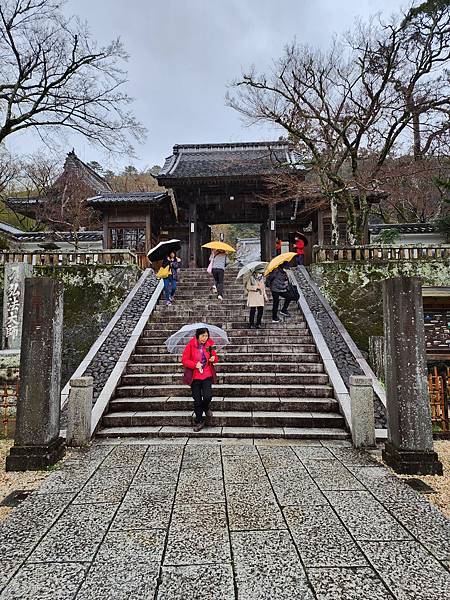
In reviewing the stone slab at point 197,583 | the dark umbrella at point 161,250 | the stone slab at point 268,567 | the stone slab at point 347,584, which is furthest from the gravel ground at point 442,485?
the dark umbrella at point 161,250

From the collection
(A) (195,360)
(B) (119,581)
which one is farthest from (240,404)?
(B) (119,581)

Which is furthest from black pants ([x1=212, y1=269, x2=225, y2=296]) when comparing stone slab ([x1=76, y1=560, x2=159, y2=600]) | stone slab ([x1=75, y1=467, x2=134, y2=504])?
stone slab ([x1=76, y1=560, x2=159, y2=600])

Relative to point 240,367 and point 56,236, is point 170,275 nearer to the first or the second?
point 240,367

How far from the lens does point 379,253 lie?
12.6 m

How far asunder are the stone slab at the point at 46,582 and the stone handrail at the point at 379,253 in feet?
37.1

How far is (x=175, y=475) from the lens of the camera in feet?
14.7

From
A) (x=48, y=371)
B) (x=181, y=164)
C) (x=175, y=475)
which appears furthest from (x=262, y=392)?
(x=181, y=164)

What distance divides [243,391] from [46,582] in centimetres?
466

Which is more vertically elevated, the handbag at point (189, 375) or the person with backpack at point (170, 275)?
the person with backpack at point (170, 275)

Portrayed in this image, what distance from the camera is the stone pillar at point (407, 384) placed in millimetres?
4637

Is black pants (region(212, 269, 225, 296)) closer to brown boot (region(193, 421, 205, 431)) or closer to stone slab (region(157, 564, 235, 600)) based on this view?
brown boot (region(193, 421, 205, 431))

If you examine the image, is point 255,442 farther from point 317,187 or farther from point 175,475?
point 317,187

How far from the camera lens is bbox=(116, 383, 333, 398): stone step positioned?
698 cm

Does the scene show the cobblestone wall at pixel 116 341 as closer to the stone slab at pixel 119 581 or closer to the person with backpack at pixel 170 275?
the person with backpack at pixel 170 275
